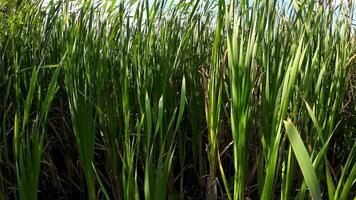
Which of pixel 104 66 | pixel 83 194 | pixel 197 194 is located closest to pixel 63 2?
pixel 104 66

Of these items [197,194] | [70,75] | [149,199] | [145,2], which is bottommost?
[197,194]

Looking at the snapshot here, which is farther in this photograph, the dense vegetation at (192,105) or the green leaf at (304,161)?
the dense vegetation at (192,105)

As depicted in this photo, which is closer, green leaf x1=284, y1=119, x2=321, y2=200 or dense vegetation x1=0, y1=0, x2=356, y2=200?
green leaf x1=284, y1=119, x2=321, y2=200

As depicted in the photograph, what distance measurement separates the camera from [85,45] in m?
1.25

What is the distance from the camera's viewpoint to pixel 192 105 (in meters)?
1.26

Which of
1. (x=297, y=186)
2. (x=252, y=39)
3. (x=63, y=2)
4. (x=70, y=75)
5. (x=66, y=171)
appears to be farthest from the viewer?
(x=63, y=2)

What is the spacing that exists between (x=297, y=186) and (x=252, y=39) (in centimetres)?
53

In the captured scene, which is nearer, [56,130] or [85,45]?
[85,45]

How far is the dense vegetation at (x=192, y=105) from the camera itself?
35.2 inches

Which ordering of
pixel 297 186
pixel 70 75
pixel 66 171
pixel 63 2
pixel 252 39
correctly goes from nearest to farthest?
1. pixel 252 39
2. pixel 70 75
3. pixel 297 186
4. pixel 66 171
5. pixel 63 2

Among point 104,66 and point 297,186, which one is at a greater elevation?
point 104,66

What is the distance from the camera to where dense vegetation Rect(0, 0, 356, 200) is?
0.89 meters

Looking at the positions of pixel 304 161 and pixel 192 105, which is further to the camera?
pixel 192 105

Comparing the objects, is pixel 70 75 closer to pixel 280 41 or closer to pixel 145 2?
pixel 145 2
